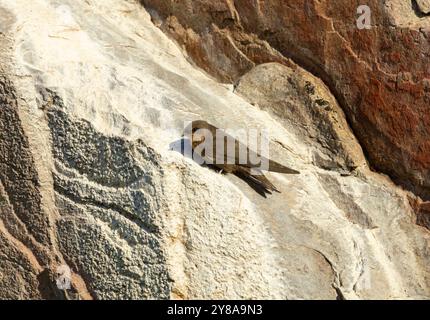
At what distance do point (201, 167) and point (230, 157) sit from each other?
0.74ft

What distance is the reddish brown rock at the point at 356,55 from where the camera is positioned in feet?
22.4

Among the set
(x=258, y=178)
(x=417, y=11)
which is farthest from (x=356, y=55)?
(x=258, y=178)

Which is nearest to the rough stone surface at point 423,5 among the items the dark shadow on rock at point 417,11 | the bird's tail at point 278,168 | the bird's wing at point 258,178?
the dark shadow on rock at point 417,11

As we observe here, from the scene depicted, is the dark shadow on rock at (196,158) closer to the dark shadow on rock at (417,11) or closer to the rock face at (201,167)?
the rock face at (201,167)

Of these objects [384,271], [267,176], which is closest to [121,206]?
[267,176]

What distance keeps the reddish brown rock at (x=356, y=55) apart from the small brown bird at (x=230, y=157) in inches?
34.5

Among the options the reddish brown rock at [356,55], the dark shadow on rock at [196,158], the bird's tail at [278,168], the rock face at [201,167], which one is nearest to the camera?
the rock face at [201,167]

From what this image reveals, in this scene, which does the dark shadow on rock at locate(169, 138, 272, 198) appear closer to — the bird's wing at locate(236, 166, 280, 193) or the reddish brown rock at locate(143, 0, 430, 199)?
the bird's wing at locate(236, 166, 280, 193)

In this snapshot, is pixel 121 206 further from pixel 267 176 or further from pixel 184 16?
pixel 184 16

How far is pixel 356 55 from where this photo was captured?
7.04m

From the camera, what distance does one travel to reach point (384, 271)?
650 cm

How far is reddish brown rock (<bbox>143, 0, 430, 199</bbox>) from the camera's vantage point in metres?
6.82
